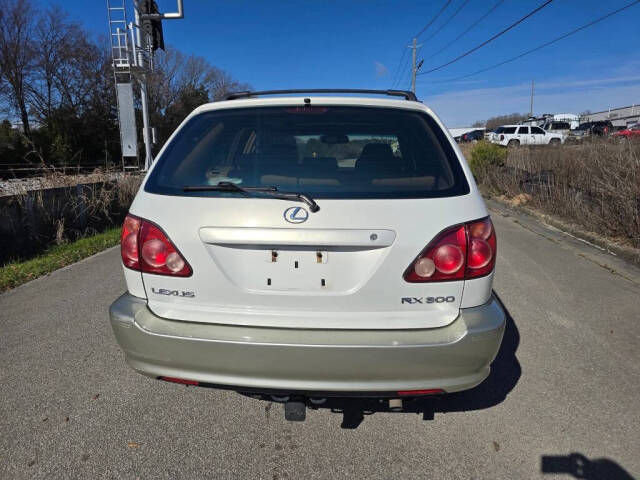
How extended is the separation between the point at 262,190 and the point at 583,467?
2.12m

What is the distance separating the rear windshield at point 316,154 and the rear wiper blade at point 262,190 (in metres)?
0.02

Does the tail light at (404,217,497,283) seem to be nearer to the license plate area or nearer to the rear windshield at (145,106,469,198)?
the rear windshield at (145,106,469,198)

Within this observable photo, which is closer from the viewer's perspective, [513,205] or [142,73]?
[513,205]

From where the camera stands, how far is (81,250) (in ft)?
21.4

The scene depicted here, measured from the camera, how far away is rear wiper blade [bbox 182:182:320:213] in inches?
77.6

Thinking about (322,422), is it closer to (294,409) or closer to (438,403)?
(294,409)

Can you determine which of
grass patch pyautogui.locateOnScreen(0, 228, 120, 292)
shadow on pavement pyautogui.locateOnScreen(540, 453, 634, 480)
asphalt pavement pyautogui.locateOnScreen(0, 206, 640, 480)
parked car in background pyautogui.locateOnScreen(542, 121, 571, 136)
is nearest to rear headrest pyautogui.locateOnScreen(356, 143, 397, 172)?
asphalt pavement pyautogui.locateOnScreen(0, 206, 640, 480)

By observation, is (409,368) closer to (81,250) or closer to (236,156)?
(236,156)

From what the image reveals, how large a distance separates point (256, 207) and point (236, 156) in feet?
1.85

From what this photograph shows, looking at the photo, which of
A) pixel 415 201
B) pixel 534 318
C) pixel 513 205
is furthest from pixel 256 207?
pixel 513 205

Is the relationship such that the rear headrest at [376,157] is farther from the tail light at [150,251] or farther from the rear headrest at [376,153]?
the tail light at [150,251]

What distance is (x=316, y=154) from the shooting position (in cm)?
237

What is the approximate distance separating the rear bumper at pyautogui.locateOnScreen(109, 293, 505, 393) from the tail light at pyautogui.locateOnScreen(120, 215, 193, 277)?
250 millimetres

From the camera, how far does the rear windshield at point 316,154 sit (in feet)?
6.91
